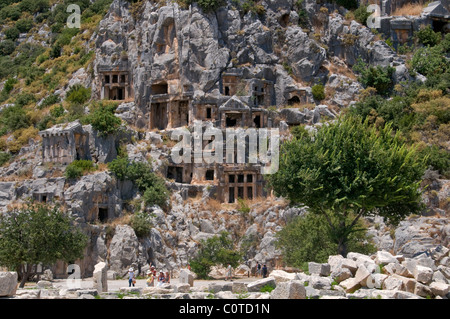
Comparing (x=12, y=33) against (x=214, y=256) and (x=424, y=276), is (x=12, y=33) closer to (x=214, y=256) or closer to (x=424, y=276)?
(x=214, y=256)

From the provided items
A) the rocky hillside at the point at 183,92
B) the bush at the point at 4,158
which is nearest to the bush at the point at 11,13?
the rocky hillside at the point at 183,92

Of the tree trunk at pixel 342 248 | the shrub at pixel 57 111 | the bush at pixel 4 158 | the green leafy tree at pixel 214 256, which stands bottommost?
the green leafy tree at pixel 214 256

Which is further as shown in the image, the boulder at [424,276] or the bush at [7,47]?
the bush at [7,47]

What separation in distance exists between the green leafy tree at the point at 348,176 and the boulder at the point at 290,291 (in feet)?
46.0

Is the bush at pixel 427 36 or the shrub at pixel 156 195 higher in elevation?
the bush at pixel 427 36

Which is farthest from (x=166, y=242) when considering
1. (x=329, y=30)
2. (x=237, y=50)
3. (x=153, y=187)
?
(x=329, y=30)

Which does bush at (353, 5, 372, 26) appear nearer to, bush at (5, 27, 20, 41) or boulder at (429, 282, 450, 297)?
boulder at (429, 282, 450, 297)

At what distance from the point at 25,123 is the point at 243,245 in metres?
29.4

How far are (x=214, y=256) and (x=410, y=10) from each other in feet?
127

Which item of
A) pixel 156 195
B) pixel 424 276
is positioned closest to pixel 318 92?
pixel 156 195

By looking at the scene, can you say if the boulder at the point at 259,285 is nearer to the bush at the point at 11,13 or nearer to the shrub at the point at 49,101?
the shrub at the point at 49,101

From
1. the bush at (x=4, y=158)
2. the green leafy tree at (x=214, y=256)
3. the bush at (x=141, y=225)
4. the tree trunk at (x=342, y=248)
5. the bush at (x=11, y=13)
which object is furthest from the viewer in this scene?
the bush at (x=11, y=13)

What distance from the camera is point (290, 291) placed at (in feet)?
82.0

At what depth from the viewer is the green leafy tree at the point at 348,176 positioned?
128 ft
